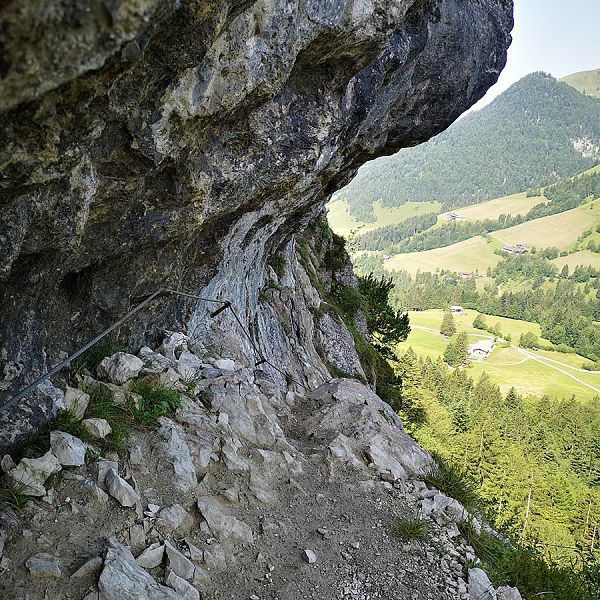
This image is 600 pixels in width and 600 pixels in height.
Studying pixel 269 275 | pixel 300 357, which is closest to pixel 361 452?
pixel 300 357

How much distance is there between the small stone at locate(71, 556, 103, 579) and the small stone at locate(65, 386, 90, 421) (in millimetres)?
1919

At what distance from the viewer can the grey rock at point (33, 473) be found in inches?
194

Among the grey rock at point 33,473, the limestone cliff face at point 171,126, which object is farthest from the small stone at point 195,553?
the limestone cliff face at point 171,126

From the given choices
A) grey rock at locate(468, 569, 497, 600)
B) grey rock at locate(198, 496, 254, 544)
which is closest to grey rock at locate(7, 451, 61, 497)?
grey rock at locate(198, 496, 254, 544)

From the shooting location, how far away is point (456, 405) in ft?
238

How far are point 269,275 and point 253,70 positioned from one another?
40.4ft

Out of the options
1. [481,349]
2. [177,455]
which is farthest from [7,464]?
[481,349]

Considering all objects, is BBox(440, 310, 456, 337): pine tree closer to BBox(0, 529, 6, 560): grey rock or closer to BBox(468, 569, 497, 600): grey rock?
BBox(468, 569, 497, 600): grey rock

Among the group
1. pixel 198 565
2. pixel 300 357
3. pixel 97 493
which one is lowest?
pixel 300 357

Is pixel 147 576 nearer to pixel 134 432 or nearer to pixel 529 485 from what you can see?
pixel 134 432

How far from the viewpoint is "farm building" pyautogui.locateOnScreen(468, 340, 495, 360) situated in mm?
156625

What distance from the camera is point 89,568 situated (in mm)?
4461

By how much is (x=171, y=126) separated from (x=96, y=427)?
12.0 feet

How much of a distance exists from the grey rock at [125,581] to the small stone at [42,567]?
40 centimetres
